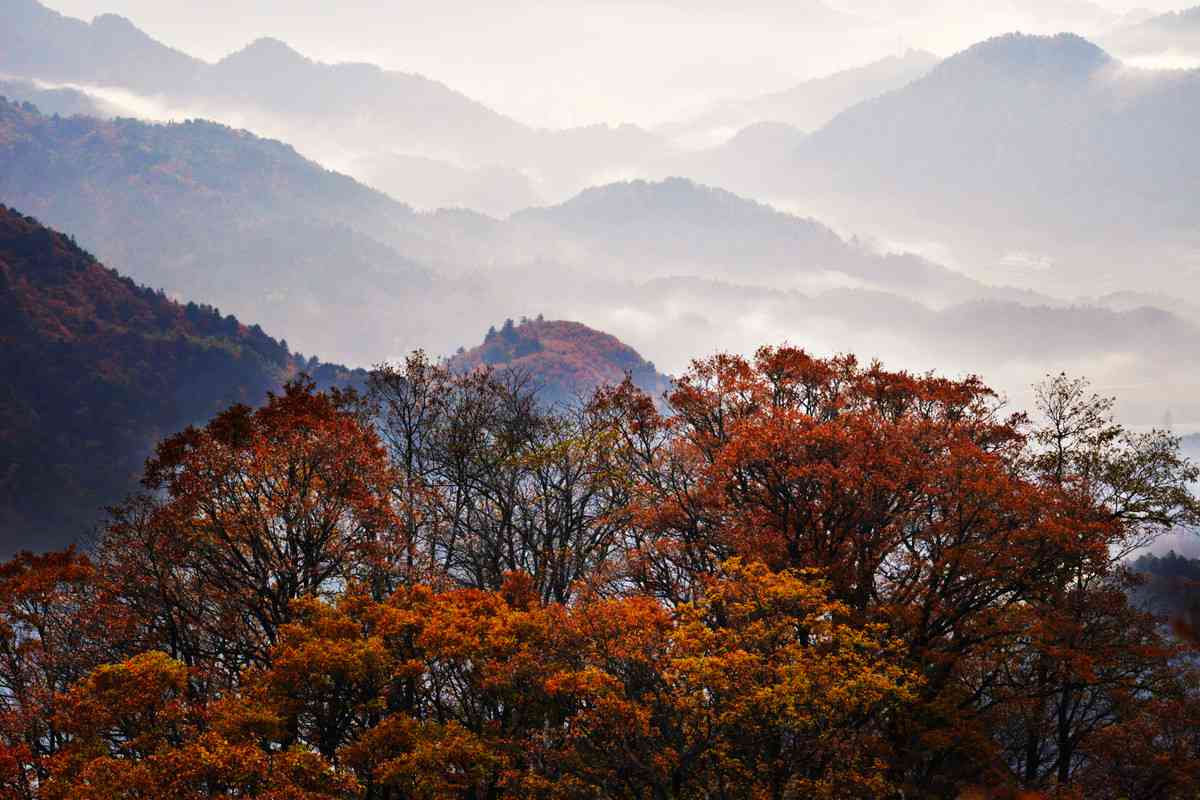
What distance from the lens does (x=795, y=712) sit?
62.5 feet

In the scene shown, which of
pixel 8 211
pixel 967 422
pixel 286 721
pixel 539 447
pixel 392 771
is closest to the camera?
pixel 392 771

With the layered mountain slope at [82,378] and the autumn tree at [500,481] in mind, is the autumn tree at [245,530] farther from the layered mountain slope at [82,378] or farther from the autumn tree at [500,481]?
the layered mountain slope at [82,378]

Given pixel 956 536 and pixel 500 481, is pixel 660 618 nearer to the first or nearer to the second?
pixel 956 536

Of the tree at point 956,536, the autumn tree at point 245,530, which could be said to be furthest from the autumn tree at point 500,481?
the tree at point 956,536

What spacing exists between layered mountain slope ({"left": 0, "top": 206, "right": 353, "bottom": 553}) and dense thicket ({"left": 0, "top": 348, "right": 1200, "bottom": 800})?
11443cm

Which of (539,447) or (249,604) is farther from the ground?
(539,447)

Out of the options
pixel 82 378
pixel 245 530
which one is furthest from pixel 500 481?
pixel 82 378

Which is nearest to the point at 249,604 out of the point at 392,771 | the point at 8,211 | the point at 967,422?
the point at 392,771

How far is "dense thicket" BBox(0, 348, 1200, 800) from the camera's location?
812 inches

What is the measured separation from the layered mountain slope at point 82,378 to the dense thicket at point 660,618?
114 meters

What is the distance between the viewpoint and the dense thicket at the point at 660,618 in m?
20.6

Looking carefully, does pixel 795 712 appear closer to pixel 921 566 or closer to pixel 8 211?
pixel 921 566

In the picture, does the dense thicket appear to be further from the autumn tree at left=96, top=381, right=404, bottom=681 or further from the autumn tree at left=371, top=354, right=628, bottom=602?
the autumn tree at left=371, top=354, right=628, bottom=602

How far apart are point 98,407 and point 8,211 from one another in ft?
118
